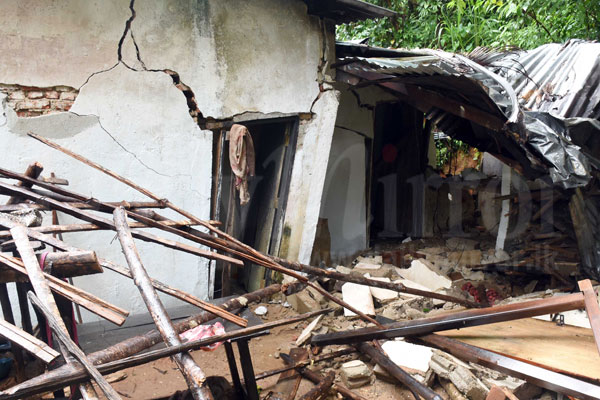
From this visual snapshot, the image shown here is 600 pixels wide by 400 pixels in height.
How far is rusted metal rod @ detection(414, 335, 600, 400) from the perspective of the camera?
2.63 meters

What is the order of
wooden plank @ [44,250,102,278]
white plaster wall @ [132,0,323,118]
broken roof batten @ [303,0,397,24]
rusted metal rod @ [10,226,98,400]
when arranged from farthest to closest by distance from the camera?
broken roof batten @ [303,0,397,24], white plaster wall @ [132,0,323,118], wooden plank @ [44,250,102,278], rusted metal rod @ [10,226,98,400]

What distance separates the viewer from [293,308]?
5801 mm

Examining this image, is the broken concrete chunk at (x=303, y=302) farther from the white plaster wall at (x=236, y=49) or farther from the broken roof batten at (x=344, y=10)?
the broken roof batten at (x=344, y=10)

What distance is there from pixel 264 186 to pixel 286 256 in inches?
40.3

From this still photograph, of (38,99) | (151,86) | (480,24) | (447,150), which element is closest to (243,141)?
(151,86)

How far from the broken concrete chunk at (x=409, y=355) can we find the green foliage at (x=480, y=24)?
16.7ft

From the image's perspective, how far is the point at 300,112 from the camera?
5.57 metres

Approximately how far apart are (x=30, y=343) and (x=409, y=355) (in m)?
3.53

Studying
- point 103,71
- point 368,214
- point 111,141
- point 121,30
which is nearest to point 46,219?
point 111,141

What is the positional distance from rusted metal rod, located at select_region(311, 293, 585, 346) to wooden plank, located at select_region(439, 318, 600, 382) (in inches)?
12.7

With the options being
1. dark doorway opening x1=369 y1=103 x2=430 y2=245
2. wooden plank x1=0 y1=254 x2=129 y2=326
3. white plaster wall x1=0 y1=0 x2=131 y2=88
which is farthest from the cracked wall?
dark doorway opening x1=369 y1=103 x2=430 y2=245

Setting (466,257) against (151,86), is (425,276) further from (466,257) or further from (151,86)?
Result: (151,86)

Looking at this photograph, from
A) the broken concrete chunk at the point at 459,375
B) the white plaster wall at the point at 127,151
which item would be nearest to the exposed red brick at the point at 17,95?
the white plaster wall at the point at 127,151

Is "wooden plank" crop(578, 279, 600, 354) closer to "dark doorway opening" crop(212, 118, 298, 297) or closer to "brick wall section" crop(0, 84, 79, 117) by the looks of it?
"dark doorway opening" crop(212, 118, 298, 297)
